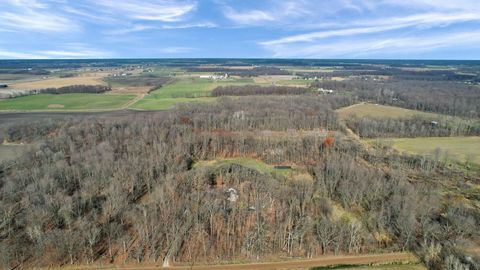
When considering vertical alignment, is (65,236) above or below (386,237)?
above

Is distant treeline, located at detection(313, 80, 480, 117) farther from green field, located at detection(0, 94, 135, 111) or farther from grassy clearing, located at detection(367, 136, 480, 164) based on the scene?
green field, located at detection(0, 94, 135, 111)

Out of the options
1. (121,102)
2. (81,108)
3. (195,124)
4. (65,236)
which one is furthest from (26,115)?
(65,236)

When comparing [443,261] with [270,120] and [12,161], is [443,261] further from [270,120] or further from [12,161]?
[12,161]

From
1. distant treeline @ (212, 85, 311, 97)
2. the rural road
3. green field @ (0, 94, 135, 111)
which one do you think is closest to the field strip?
green field @ (0, 94, 135, 111)

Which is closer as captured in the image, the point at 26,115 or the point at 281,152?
the point at 281,152

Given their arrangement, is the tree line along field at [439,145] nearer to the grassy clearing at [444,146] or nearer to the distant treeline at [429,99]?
the grassy clearing at [444,146]

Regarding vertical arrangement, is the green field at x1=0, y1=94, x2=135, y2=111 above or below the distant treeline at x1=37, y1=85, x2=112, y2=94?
below

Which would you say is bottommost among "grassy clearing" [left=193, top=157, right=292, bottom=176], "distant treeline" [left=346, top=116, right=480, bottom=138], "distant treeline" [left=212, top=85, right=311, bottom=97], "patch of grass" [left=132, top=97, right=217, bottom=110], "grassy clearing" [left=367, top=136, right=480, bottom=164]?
"grassy clearing" [left=193, top=157, right=292, bottom=176]
